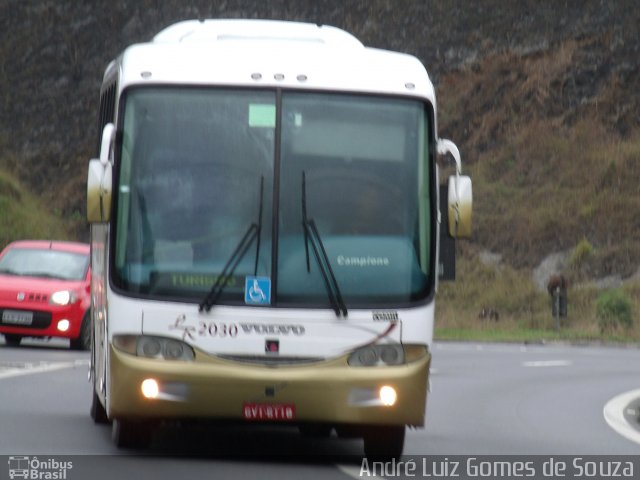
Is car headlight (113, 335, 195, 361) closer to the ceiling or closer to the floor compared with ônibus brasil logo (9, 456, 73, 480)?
closer to the ceiling

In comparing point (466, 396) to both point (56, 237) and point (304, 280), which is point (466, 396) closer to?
point (304, 280)

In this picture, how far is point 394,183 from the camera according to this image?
13.1m

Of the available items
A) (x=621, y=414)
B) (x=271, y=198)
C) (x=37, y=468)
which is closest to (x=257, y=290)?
(x=271, y=198)

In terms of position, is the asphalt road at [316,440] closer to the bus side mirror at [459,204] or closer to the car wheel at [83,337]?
the car wheel at [83,337]

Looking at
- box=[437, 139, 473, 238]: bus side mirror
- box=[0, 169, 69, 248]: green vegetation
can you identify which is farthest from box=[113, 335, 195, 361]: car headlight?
box=[0, 169, 69, 248]: green vegetation

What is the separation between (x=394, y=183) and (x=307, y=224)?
72cm

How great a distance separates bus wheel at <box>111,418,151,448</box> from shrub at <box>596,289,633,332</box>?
3166cm

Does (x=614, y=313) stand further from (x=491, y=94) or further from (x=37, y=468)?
(x=37, y=468)

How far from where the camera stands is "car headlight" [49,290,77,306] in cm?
2686

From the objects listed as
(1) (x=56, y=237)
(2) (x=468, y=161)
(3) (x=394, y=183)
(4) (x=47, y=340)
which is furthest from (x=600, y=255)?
(3) (x=394, y=183)

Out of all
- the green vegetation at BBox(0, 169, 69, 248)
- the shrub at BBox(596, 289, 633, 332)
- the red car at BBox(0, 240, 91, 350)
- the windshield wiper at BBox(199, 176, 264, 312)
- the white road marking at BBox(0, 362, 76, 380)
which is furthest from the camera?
the green vegetation at BBox(0, 169, 69, 248)

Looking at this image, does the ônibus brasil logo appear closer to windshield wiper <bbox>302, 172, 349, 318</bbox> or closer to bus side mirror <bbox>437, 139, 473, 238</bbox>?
windshield wiper <bbox>302, 172, 349, 318</bbox>

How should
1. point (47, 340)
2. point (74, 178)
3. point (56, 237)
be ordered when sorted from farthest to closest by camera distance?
point (74, 178), point (56, 237), point (47, 340)

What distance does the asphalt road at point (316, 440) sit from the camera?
492 inches
